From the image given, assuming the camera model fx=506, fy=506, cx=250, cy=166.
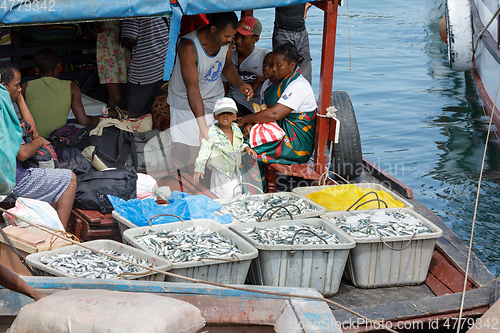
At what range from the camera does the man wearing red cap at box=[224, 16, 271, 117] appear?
246 inches

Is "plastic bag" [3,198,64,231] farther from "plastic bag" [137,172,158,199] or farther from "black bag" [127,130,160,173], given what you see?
"black bag" [127,130,160,173]

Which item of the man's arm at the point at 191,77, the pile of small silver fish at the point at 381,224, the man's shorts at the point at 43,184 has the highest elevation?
the man's arm at the point at 191,77

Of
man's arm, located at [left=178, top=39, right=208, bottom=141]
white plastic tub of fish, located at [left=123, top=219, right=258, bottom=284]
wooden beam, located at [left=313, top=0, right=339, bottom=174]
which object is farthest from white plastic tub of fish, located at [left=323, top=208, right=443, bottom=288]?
man's arm, located at [left=178, top=39, right=208, bottom=141]

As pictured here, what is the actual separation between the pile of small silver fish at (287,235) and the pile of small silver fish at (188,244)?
0.77 ft

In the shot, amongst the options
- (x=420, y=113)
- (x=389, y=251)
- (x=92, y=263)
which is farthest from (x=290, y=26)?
(x=420, y=113)

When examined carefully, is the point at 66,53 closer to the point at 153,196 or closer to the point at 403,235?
the point at 153,196

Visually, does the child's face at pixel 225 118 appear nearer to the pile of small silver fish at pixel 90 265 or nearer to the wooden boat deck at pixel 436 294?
the pile of small silver fish at pixel 90 265

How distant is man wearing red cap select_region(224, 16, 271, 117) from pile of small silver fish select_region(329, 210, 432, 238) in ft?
7.96

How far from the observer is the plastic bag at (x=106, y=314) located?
243 cm

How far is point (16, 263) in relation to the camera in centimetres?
383

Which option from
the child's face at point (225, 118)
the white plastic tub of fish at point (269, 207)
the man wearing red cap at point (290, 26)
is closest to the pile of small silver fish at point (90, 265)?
the white plastic tub of fish at point (269, 207)

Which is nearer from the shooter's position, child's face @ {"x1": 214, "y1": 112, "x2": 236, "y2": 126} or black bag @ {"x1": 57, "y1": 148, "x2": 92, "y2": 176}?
black bag @ {"x1": 57, "y1": 148, "x2": 92, "y2": 176}

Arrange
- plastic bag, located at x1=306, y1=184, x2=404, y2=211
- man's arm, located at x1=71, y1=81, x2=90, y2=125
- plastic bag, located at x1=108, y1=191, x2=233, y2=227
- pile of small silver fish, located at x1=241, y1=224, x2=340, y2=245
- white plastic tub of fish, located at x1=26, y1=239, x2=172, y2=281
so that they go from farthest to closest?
man's arm, located at x1=71, y1=81, x2=90, y2=125
plastic bag, located at x1=306, y1=184, x2=404, y2=211
plastic bag, located at x1=108, y1=191, x2=233, y2=227
pile of small silver fish, located at x1=241, y1=224, x2=340, y2=245
white plastic tub of fish, located at x1=26, y1=239, x2=172, y2=281

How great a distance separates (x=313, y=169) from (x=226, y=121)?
1141 millimetres
